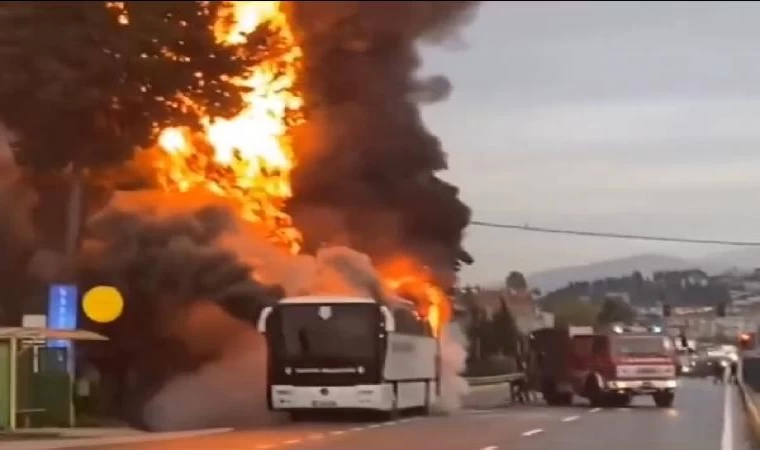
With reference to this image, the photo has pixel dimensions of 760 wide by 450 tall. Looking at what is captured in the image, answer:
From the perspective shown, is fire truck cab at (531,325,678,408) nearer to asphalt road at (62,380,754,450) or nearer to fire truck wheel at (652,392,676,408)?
fire truck wheel at (652,392,676,408)

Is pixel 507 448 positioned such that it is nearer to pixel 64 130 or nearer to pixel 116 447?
pixel 116 447

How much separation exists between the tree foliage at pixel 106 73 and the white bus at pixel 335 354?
16.4 feet

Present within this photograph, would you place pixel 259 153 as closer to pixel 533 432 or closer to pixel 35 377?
pixel 533 432

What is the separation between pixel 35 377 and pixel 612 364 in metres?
18.0

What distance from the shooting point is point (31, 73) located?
95.9ft

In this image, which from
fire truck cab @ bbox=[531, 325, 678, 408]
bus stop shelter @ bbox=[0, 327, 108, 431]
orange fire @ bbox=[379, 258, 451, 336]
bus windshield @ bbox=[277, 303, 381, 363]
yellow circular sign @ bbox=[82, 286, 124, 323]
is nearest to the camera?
bus stop shelter @ bbox=[0, 327, 108, 431]

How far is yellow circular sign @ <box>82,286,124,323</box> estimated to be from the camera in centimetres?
4134

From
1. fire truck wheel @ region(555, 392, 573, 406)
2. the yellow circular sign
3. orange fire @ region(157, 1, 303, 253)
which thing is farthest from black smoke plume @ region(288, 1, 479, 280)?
fire truck wheel @ region(555, 392, 573, 406)

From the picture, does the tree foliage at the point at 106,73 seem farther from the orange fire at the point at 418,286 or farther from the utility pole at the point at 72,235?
the orange fire at the point at 418,286

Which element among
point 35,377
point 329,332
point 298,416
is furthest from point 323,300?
point 35,377

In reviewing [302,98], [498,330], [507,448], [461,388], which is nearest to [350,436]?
[507,448]

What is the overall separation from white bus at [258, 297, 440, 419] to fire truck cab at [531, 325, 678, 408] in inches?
442

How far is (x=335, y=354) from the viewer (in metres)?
34.3

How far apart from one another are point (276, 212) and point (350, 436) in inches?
232
